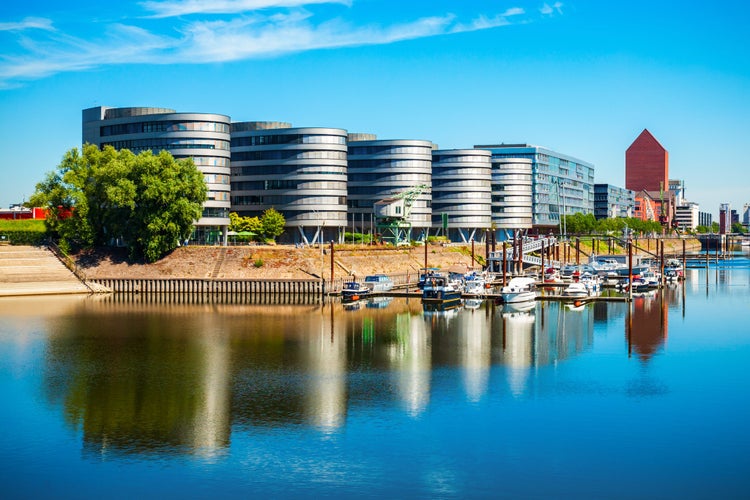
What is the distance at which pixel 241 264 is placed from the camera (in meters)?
148

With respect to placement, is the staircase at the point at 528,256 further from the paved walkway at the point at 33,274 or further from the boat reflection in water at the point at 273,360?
the paved walkway at the point at 33,274

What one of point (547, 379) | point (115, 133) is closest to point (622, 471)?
point (547, 379)

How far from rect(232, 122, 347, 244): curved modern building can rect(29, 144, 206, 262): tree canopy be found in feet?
112

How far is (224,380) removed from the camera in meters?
70.8

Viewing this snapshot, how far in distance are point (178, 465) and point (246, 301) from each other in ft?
272

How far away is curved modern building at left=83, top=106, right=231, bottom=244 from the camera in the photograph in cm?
17262

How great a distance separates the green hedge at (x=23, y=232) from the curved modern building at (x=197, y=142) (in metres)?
26.5

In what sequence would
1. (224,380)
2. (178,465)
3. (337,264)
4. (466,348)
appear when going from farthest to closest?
(337,264) < (466,348) < (224,380) < (178,465)

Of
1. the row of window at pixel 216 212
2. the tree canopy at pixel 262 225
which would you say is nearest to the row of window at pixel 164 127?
the row of window at pixel 216 212

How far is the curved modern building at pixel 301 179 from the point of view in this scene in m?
187

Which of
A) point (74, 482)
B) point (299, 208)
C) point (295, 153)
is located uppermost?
point (295, 153)

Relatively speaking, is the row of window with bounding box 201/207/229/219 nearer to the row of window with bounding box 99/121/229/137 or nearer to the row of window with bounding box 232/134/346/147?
the row of window with bounding box 99/121/229/137

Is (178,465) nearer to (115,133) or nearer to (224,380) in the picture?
(224,380)

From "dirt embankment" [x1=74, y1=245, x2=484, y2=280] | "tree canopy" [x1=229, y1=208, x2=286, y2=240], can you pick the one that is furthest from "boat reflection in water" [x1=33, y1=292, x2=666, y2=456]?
"tree canopy" [x1=229, y1=208, x2=286, y2=240]
